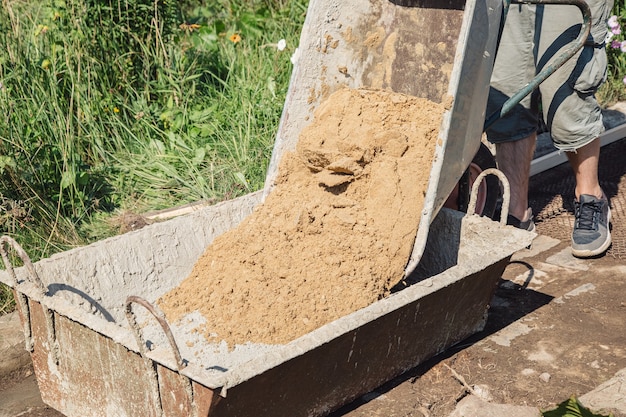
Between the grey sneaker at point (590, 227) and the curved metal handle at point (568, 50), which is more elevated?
the curved metal handle at point (568, 50)

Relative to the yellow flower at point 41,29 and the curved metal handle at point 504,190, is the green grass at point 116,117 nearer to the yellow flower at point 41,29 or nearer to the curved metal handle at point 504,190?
the yellow flower at point 41,29

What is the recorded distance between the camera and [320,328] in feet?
8.66

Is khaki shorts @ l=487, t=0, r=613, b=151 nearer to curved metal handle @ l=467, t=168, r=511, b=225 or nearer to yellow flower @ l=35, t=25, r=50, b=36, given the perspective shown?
curved metal handle @ l=467, t=168, r=511, b=225

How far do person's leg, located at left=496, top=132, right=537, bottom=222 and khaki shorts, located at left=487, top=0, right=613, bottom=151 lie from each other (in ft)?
0.66

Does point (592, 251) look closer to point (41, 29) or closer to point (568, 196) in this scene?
point (568, 196)

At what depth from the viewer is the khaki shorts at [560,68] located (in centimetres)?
410

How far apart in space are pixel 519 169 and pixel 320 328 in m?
2.27

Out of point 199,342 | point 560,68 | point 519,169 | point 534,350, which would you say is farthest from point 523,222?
point 199,342

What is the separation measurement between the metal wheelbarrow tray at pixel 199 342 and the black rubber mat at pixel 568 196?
1.33m

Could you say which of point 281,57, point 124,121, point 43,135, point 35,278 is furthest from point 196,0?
point 35,278

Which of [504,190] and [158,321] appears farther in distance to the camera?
[504,190]

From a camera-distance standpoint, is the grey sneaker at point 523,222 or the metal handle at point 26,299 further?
the grey sneaker at point 523,222

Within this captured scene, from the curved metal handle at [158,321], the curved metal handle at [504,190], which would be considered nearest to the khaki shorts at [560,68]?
the curved metal handle at [504,190]

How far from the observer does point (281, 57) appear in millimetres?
5539
